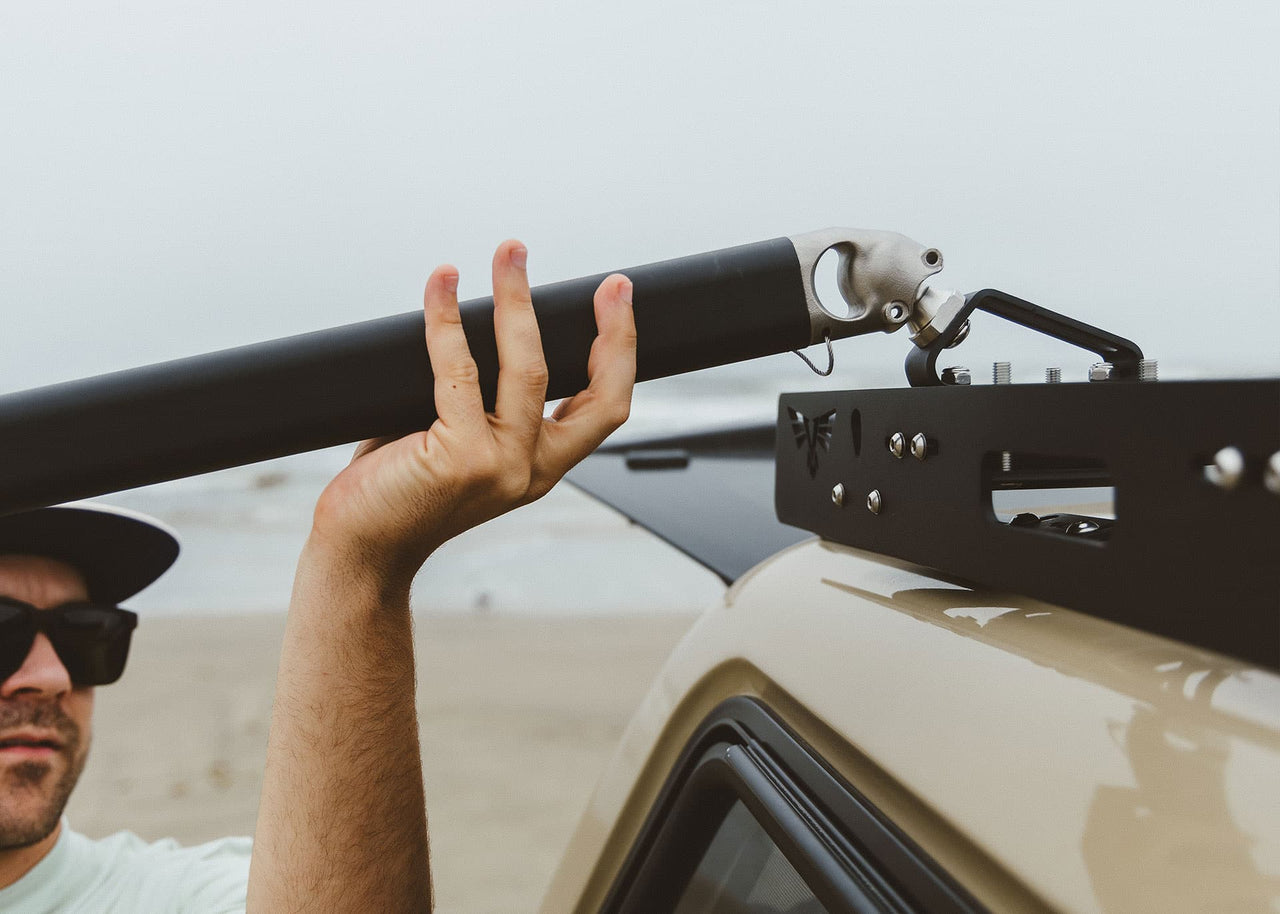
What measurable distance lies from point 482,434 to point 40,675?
226cm

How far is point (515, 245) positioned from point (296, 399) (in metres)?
0.24

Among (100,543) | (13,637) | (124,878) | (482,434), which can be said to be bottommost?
(124,878)

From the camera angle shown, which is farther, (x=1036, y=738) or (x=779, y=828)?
(x=779, y=828)

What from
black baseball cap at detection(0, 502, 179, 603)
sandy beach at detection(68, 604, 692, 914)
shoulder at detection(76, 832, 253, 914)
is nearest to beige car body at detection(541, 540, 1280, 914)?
shoulder at detection(76, 832, 253, 914)

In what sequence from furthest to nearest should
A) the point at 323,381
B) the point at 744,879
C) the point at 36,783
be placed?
the point at 36,783 < the point at 744,879 < the point at 323,381

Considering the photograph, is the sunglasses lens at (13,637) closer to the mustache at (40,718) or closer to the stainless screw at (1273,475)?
the mustache at (40,718)

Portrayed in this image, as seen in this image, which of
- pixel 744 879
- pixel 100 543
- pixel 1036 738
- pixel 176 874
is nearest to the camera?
pixel 1036 738

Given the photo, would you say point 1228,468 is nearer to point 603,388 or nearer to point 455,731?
point 603,388

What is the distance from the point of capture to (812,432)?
1.07 meters

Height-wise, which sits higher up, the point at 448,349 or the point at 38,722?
the point at 448,349

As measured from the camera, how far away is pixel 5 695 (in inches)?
105

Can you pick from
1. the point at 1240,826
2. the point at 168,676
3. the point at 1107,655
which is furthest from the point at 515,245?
the point at 168,676

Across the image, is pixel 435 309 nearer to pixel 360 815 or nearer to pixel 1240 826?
pixel 1240 826

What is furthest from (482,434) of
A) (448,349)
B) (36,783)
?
(36,783)
